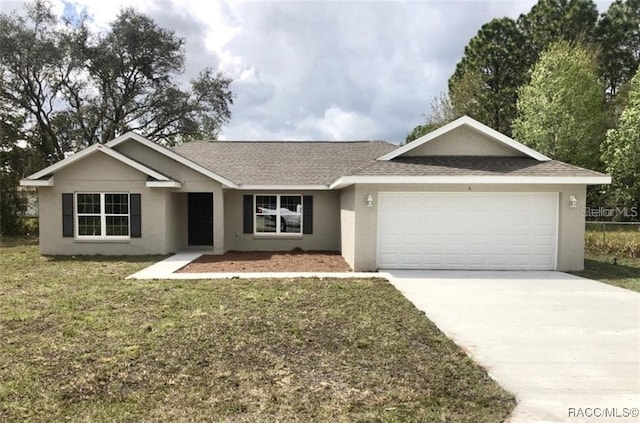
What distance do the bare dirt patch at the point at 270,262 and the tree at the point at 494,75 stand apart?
2242 centimetres

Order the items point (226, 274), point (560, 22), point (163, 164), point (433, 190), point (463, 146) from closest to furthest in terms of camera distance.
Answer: point (226, 274), point (433, 190), point (463, 146), point (163, 164), point (560, 22)

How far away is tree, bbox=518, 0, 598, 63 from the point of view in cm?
2955

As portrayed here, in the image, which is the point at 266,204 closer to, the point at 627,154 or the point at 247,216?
the point at 247,216

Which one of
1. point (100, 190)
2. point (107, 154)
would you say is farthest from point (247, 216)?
point (107, 154)

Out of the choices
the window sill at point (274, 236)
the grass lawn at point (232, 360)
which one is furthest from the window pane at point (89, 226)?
the grass lawn at point (232, 360)

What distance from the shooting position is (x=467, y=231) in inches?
455

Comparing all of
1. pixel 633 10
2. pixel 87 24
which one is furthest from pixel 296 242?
pixel 633 10

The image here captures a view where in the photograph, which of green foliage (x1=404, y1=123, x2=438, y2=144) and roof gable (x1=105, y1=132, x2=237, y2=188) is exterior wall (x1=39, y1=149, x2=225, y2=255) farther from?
green foliage (x1=404, y1=123, x2=438, y2=144)

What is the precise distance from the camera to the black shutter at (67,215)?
14000 millimetres

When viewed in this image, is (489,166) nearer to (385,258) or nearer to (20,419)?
(385,258)

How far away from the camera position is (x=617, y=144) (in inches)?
806

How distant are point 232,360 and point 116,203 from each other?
11.1 metres

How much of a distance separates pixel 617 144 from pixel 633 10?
16710 millimetres

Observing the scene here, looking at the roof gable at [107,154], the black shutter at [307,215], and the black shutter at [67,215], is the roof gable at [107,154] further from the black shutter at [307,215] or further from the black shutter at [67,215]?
the black shutter at [307,215]
